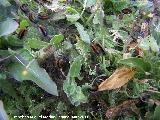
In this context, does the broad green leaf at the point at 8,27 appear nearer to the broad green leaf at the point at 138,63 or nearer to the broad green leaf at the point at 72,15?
the broad green leaf at the point at 72,15

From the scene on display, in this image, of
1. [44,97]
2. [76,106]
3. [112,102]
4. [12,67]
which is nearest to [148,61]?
[112,102]

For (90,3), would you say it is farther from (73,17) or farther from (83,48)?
(83,48)

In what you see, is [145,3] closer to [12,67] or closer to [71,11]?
[71,11]

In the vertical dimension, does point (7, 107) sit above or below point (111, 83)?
below

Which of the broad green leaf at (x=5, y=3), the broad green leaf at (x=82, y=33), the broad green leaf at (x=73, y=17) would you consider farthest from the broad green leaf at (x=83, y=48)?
the broad green leaf at (x=5, y=3)

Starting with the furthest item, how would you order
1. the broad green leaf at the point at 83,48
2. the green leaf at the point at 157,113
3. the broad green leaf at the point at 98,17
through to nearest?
the broad green leaf at the point at 98,17
the broad green leaf at the point at 83,48
the green leaf at the point at 157,113

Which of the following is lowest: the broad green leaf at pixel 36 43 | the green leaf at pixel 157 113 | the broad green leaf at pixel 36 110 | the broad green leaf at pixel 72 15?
the broad green leaf at pixel 36 110

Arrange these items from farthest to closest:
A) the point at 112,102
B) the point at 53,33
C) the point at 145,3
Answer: the point at 145,3
the point at 53,33
the point at 112,102
